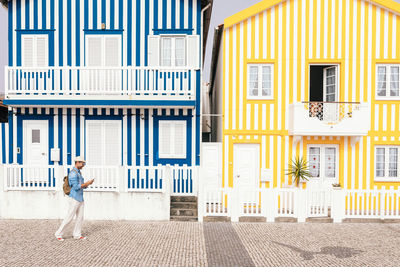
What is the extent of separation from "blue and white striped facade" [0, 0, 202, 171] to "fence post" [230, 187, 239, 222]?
2719mm

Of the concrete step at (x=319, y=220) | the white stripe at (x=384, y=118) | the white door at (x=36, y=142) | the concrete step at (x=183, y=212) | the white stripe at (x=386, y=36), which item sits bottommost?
the concrete step at (x=319, y=220)

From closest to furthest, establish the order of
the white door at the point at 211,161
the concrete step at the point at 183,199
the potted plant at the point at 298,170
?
1. the concrete step at the point at 183,199
2. the potted plant at the point at 298,170
3. the white door at the point at 211,161

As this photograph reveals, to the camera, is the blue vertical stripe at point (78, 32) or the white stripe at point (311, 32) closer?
the white stripe at point (311, 32)

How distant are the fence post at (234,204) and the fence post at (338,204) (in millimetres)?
2989

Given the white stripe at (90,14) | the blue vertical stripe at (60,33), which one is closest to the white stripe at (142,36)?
the white stripe at (90,14)

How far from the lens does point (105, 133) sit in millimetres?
11875

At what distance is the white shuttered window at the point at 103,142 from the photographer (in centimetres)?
1187

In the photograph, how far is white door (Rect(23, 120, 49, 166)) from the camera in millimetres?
11914

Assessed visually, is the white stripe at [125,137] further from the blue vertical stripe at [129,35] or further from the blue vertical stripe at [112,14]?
the blue vertical stripe at [112,14]

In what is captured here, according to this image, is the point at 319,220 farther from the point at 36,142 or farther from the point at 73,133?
the point at 36,142

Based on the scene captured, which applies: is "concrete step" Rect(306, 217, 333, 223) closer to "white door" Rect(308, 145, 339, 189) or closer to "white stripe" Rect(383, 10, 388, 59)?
"white door" Rect(308, 145, 339, 189)

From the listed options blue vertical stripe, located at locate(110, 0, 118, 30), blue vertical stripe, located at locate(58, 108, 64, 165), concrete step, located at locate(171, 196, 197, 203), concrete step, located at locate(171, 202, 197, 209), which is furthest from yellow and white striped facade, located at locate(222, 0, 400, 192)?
blue vertical stripe, located at locate(58, 108, 64, 165)

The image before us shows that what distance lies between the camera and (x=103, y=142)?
39.0 ft

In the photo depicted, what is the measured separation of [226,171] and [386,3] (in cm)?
868
